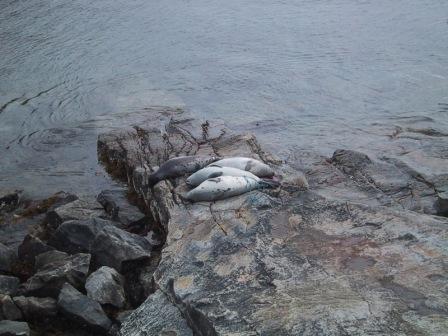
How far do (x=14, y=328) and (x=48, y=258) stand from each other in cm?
137

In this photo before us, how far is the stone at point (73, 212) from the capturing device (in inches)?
294

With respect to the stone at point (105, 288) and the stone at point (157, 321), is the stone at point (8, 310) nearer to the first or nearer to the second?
the stone at point (105, 288)

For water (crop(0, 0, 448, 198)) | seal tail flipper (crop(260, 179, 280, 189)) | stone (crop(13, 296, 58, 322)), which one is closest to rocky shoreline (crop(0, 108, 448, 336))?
→ stone (crop(13, 296, 58, 322))

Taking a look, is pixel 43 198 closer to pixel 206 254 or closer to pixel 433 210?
pixel 206 254

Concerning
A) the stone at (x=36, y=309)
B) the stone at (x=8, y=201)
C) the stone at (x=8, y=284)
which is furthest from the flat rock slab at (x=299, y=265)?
the stone at (x=8, y=201)

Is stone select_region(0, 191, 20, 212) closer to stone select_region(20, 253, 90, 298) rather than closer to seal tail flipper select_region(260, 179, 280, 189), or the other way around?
stone select_region(20, 253, 90, 298)

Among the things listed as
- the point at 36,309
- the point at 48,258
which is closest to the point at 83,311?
the point at 36,309

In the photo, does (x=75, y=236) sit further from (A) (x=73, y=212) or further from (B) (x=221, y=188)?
(B) (x=221, y=188)

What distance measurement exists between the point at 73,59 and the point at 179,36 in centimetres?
370

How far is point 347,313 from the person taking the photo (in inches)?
164

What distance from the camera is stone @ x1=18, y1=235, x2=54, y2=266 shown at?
6.58 metres

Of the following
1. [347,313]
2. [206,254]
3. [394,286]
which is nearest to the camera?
[347,313]

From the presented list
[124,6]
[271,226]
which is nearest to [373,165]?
[271,226]

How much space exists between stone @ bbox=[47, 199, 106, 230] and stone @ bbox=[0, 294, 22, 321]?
2020 millimetres
